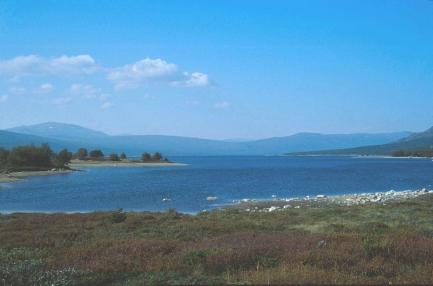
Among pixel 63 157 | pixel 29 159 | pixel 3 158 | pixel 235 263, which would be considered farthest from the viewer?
pixel 63 157

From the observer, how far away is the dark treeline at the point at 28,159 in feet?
420

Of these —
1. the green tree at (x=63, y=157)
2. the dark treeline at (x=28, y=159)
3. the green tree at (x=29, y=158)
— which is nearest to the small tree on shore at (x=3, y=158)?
the dark treeline at (x=28, y=159)

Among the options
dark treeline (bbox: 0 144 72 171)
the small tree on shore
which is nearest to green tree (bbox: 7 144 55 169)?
dark treeline (bbox: 0 144 72 171)

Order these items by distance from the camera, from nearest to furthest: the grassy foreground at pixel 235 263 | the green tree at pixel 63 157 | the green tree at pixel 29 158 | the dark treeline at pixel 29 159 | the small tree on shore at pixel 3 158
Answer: the grassy foreground at pixel 235 263 → the small tree on shore at pixel 3 158 → the dark treeline at pixel 29 159 → the green tree at pixel 29 158 → the green tree at pixel 63 157

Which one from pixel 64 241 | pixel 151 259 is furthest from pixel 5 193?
pixel 151 259

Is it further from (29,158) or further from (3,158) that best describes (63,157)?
(3,158)

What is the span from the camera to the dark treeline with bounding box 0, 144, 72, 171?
420 ft

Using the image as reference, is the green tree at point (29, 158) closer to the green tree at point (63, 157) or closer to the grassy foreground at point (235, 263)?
the green tree at point (63, 157)

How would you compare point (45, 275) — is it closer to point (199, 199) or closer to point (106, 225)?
point (106, 225)

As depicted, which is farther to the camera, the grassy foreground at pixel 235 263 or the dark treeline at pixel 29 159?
the dark treeline at pixel 29 159

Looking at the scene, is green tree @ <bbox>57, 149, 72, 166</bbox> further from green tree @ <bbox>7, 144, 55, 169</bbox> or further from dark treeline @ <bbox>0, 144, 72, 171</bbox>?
green tree @ <bbox>7, 144, 55, 169</bbox>

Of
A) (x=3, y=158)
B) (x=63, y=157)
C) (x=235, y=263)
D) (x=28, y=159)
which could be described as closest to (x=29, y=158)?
(x=28, y=159)

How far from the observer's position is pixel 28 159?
134500 millimetres

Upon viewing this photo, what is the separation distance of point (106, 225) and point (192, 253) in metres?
16.5
